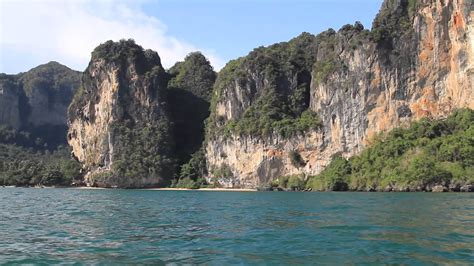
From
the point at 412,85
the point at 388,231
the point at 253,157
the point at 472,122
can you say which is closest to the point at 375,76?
the point at 412,85

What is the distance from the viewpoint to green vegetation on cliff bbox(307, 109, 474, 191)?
67.7 meters

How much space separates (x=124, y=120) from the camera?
13550 centimetres

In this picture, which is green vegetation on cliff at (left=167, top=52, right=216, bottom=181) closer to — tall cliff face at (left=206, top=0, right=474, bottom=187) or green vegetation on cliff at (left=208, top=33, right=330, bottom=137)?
tall cliff face at (left=206, top=0, right=474, bottom=187)

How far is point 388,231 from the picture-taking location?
64.7 ft

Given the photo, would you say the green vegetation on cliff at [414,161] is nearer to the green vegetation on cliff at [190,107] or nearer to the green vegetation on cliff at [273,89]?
the green vegetation on cliff at [273,89]

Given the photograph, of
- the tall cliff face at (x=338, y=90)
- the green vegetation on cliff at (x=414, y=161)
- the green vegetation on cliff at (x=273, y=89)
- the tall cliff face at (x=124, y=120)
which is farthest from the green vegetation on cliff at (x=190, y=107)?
the green vegetation on cliff at (x=414, y=161)

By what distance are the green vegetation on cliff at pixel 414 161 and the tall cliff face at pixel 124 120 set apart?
164 feet

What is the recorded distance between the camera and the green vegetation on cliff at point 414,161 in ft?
222

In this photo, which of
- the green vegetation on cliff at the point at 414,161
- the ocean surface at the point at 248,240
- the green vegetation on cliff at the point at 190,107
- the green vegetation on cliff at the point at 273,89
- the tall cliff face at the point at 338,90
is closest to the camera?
Answer: the ocean surface at the point at 248,240

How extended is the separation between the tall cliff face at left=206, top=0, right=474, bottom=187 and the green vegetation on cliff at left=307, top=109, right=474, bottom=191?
4.28 metres

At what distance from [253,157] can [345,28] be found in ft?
106

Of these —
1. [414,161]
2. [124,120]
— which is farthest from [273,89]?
Answer: [414,161]

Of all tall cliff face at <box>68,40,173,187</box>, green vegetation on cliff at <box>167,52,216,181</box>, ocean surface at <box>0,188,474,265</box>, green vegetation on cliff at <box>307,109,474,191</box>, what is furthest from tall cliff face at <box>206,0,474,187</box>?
ocean surface at <box>0,188,474,265</box>

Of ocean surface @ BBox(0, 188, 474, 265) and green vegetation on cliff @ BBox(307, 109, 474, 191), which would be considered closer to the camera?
ocean surface @ BBox(0, 188, 474, 265)
